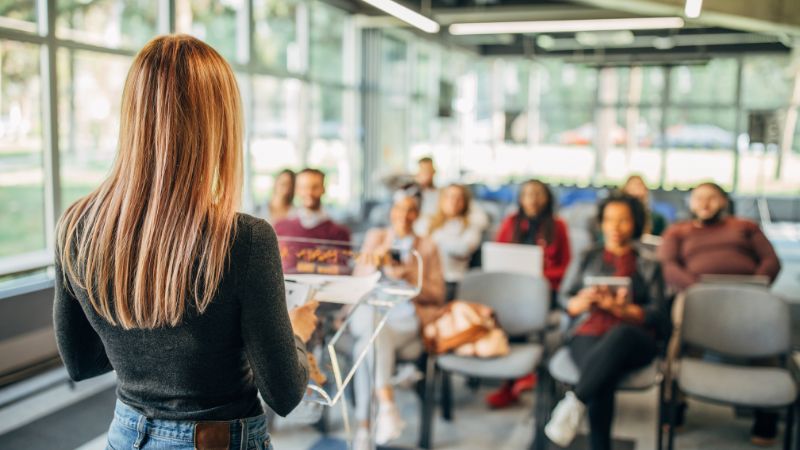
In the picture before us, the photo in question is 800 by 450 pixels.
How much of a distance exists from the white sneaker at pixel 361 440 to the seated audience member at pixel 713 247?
9.53ft

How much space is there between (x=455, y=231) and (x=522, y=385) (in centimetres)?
142

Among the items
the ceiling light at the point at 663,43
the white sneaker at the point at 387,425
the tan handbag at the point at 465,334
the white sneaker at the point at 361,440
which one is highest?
the ceiling light at the point at 663,43

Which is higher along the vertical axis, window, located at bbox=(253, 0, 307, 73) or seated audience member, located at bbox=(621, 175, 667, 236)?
window, located at bbox=(253, 0, 307, 73)

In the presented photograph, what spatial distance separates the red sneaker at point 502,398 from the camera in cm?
492

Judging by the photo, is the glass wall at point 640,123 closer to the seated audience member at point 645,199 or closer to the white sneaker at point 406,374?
A: the seated audience member at point 645,199

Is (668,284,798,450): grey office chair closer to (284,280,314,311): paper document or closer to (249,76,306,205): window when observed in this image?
(284,280,314,311): paper document

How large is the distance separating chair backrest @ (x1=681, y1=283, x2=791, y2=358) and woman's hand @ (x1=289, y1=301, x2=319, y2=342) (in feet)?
9.75

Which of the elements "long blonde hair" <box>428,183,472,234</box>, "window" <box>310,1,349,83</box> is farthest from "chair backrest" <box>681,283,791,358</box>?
"window" <box>310,1,349,83</box>

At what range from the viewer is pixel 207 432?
1382 mm

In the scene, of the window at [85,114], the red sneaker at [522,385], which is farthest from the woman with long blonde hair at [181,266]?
the window at [85,114]

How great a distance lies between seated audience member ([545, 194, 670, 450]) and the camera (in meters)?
3.84

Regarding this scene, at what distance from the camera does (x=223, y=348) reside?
1.35 metres

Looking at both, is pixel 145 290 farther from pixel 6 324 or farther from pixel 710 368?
pixel 6 324

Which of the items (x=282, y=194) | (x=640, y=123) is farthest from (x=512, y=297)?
(x=640, y=123)
